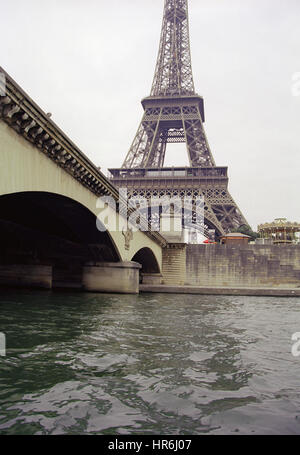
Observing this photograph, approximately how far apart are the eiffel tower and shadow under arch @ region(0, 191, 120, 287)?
28287 millimetres

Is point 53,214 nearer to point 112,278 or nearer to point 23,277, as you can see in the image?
point 112,278

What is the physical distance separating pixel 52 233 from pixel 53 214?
540 cm

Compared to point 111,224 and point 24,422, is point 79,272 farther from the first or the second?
point 24,422

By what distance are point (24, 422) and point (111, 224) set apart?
17068 mm

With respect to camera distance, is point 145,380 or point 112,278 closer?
point 145,380

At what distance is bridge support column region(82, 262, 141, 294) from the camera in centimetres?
2527

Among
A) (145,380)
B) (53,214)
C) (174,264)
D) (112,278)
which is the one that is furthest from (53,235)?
(145,380)

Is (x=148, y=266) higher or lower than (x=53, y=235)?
lower

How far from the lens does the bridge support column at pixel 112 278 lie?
2527 cm

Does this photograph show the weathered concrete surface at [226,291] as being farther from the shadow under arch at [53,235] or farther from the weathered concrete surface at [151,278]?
the shadow under arch at [53,235]

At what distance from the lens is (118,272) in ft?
83.3

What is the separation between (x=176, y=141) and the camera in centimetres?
7294

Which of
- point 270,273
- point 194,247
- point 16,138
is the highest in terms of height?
point 16,138
